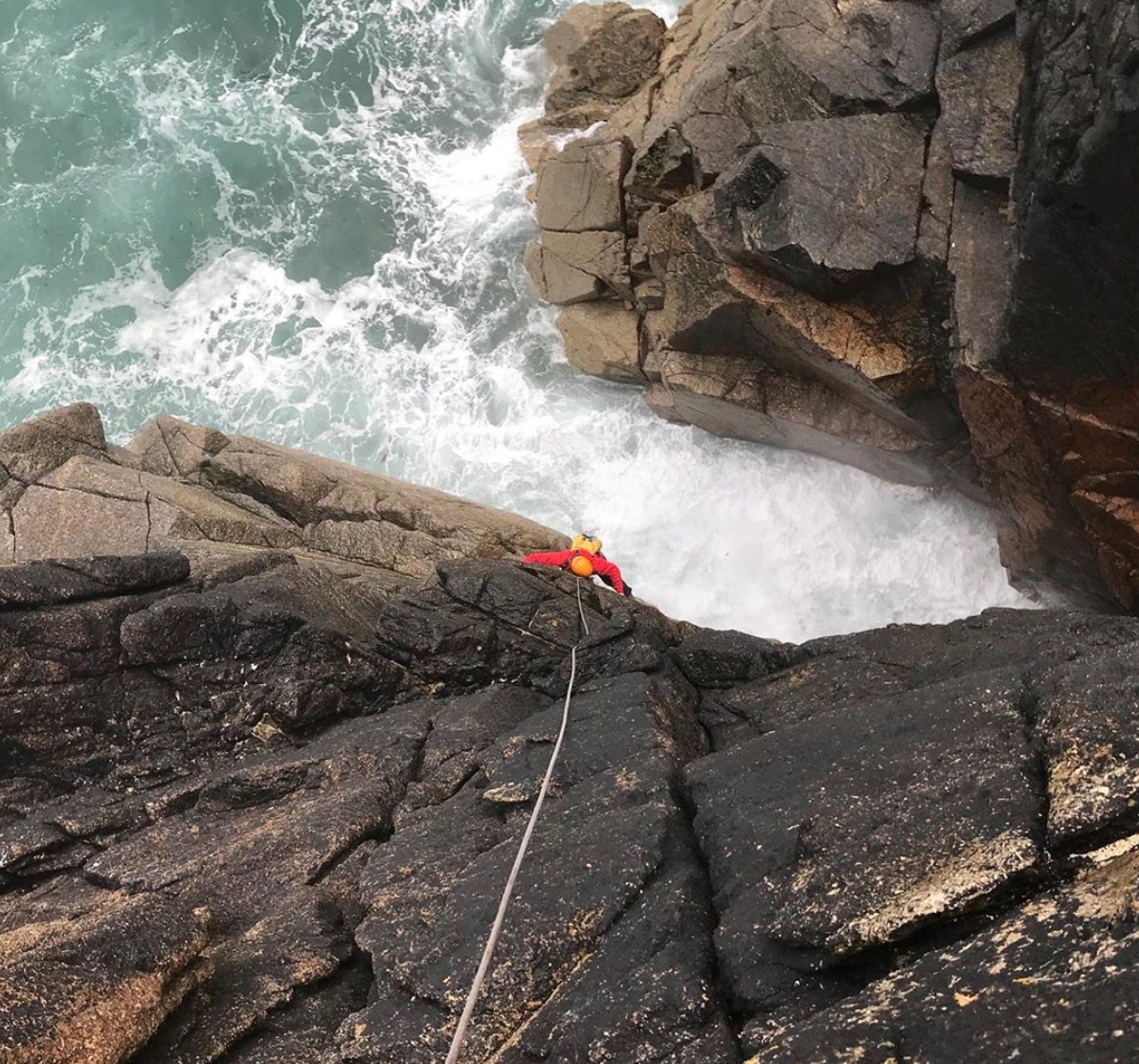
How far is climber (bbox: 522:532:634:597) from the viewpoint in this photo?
14.8 meters

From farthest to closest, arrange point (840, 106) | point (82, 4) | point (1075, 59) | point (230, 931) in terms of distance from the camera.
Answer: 1. point (82, 4)
2. point (840, 106)
3. point (1075, 59)
4. point (230, 931)

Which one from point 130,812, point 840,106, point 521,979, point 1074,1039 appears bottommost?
point 130,812

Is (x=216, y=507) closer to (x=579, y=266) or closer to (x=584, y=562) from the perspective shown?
(x=584, y=562)

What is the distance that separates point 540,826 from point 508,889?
6.36 feet

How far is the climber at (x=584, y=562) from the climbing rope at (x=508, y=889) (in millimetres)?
370

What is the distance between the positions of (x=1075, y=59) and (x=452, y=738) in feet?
35.1

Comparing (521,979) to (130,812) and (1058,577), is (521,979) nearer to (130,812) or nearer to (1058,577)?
(130,812)

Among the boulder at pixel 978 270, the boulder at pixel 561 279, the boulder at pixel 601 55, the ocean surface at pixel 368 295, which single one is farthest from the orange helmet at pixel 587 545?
the boulder at pixel 601 55

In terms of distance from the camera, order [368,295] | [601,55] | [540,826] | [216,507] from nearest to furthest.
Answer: [540,826]
[216,507]
[601,55]
[368,295]

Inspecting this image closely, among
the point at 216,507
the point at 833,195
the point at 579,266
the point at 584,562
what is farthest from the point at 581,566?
the point at 579,266

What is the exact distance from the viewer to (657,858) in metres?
7.58

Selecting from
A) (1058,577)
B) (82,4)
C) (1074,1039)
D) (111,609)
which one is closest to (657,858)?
(1074,1039)

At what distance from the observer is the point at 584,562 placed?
14.8 m

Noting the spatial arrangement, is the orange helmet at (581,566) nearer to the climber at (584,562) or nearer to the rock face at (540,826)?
the climber at (584,562)
